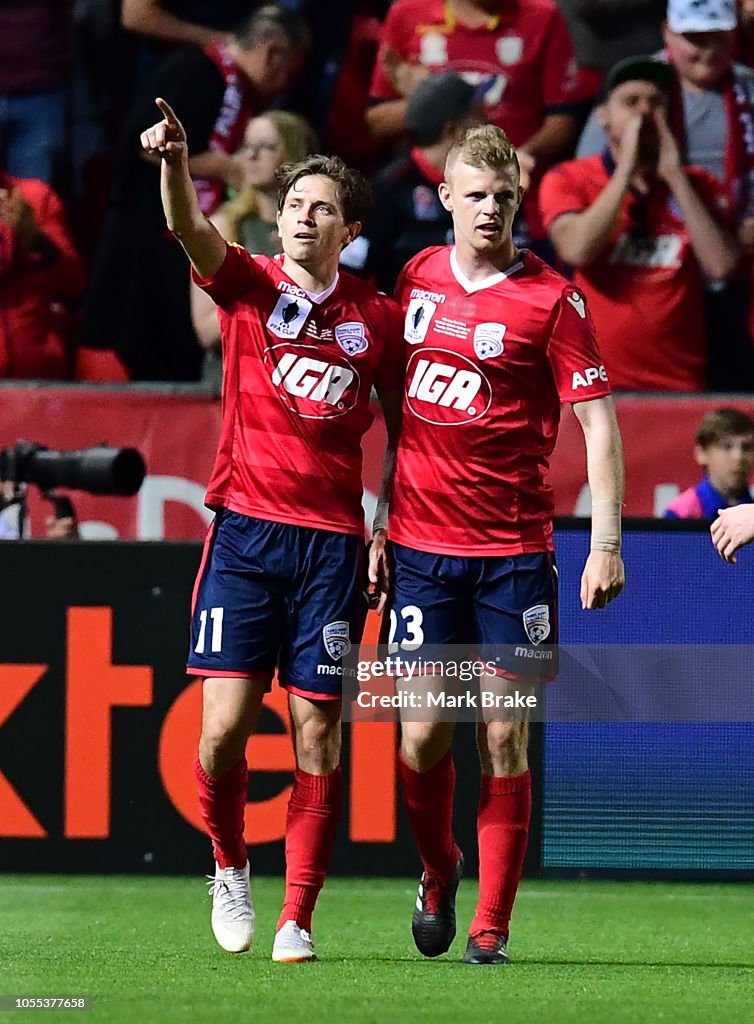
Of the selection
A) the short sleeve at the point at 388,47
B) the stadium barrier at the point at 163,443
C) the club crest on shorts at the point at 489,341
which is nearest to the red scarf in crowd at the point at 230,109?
the short sleeve at the point at 388,47

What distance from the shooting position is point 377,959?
200 inches

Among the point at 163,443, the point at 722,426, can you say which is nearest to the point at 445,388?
the point at 722,426

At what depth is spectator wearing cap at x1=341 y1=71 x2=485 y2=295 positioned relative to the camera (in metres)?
8.12

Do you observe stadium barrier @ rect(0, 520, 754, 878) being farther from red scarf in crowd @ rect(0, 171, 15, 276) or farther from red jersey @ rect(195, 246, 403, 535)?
red scarf in crowd @ rect(0, 171, 15, 276)

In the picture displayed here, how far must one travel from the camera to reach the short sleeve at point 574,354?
491 centimetres

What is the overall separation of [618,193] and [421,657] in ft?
12.0

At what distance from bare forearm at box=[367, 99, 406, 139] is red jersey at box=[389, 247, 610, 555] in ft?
12.4

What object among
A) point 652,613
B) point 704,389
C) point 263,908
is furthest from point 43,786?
point 704,389

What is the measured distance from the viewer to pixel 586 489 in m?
7.76

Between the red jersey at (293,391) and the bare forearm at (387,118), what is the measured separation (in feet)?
12.6

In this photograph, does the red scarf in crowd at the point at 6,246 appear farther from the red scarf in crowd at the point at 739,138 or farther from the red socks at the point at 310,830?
the red socks at the point at 310,830

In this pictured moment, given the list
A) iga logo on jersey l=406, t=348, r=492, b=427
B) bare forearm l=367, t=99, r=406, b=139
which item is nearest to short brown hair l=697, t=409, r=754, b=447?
bare forearm l=367, t=99, r=406, b=139

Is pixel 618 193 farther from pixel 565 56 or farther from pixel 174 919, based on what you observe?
pixel 174 919

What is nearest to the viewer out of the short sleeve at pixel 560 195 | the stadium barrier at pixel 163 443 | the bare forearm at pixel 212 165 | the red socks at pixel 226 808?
the red socks at pixel 226 808
